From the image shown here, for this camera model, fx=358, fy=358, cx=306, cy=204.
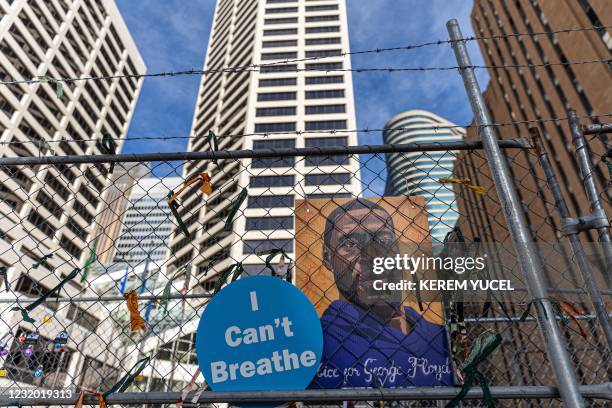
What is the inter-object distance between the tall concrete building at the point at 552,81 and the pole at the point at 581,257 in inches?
576

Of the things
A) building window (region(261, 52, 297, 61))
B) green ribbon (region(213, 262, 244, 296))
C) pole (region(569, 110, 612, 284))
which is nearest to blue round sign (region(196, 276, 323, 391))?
green ribbon (region(213, 262, 244, 296))

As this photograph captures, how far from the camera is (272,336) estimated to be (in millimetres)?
1506

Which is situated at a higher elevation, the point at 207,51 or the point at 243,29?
the point at 207,51

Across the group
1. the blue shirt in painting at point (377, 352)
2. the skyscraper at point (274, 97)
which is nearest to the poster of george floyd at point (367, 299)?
the blue shirt in painting at point (377, 352)

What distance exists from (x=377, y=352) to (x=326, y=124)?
4484 cm

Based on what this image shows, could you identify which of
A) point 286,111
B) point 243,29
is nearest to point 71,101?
point 286,111

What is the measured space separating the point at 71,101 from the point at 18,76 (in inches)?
292

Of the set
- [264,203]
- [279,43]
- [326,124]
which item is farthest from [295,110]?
[264,203]

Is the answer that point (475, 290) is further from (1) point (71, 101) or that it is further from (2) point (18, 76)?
(1) point (71, 101)

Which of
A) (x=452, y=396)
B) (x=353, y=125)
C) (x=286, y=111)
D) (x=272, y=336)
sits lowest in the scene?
(x=452, y=396)

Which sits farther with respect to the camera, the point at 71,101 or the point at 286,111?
the point at 286,111

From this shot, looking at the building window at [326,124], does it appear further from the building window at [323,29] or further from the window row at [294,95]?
the building window at [323,29]

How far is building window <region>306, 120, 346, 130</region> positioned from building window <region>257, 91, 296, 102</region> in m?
5.14

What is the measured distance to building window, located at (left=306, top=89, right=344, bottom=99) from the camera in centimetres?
4709
